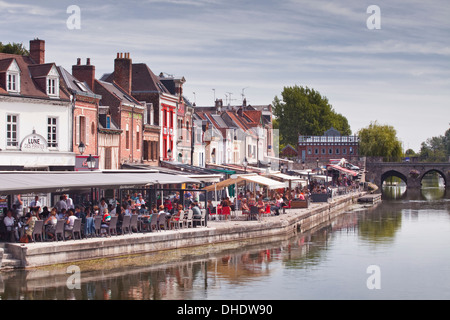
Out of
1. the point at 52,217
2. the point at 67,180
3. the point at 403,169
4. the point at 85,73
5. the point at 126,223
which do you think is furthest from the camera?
the point at 403,169

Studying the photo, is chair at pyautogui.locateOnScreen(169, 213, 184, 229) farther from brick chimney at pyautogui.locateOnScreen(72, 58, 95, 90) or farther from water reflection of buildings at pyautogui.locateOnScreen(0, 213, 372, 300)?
brick chimney at pyautogui.locateOnScreen(72, 58, 95, 90)

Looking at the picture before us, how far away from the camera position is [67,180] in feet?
90.6

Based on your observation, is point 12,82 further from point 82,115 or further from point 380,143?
point 380,143

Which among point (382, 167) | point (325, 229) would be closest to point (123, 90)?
point (325, 229)

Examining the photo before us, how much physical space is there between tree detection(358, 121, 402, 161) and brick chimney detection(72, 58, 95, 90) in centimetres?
7985

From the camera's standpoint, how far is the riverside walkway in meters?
23.6

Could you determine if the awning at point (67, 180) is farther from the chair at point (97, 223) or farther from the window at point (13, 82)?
the window at point (13, 82)

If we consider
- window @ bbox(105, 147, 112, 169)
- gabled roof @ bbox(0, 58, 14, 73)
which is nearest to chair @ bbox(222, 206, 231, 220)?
window @ bbox(105, 147, 112, 169)

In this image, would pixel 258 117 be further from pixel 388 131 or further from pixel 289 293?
pixel 289 293

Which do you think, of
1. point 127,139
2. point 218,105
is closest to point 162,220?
point 127,139

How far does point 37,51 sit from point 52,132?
5289 millimetres

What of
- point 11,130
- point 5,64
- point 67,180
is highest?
point 5,64

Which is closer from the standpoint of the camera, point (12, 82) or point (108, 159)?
point (12, 82)

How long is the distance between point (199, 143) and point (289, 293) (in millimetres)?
41520
